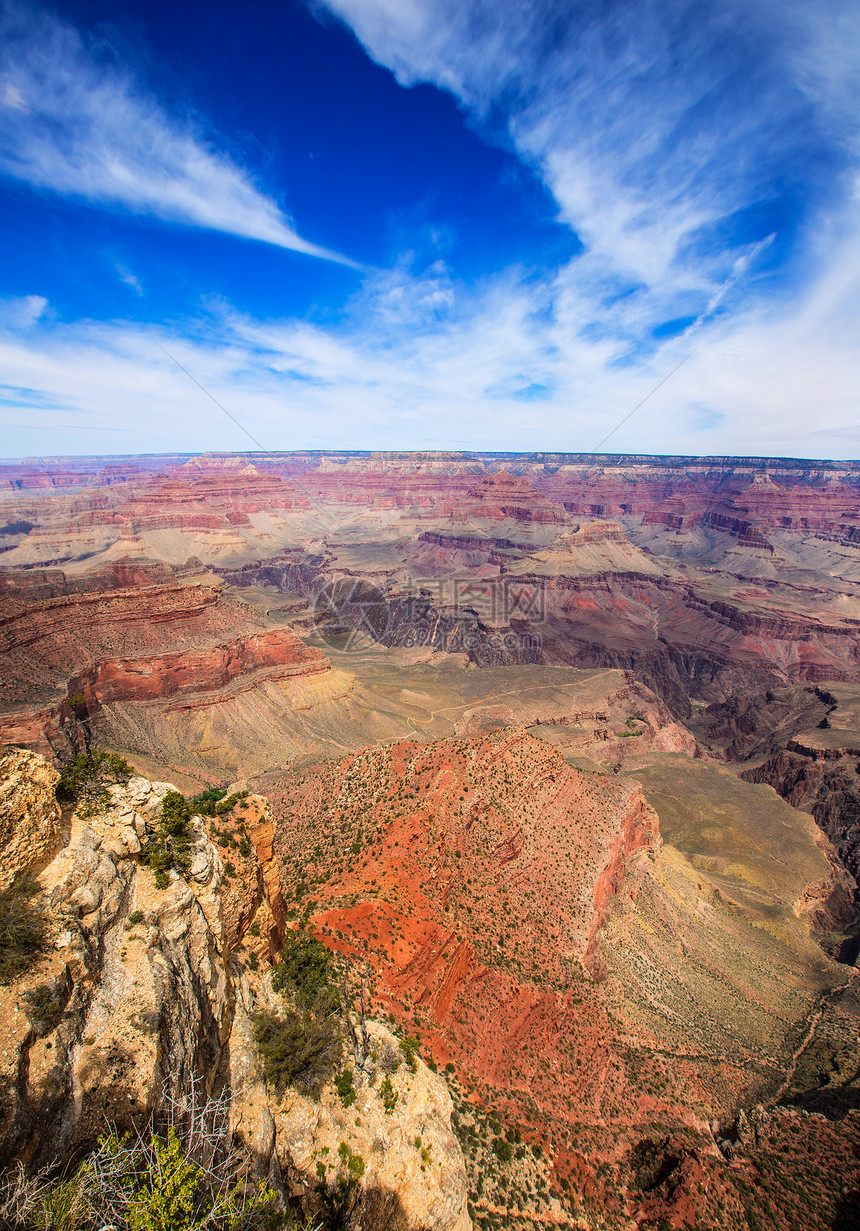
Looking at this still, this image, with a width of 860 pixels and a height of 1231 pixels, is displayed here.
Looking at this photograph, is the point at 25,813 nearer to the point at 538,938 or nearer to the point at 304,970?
the point at 304,970

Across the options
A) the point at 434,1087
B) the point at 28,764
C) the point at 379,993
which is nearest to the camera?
the point at 28,764

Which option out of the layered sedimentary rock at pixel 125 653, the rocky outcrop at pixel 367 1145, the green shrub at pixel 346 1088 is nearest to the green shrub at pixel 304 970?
the green shrub at pixel 346 1088

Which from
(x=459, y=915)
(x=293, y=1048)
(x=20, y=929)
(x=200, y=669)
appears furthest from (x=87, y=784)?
(x=200, y=669)

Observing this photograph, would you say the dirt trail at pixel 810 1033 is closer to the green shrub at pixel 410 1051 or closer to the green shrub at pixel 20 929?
the green shrub at pixel 410 1051

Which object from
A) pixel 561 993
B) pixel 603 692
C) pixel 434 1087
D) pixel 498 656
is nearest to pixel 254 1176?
pixel 434 1087

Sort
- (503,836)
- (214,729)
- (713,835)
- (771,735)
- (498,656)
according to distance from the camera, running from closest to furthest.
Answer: (503,836) < (713,835) < (214,729) < (771,735) < (498,656)

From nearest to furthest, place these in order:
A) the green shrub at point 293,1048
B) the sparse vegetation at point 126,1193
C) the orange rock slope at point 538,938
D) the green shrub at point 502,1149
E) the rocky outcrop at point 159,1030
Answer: the sparse vegetation at point 126,1193 → the rocky outcrop at point 159,1030 → the green shrub at point 293,1048 → the green shrub at point 502,1149 → the orange rock slope at point 538,938

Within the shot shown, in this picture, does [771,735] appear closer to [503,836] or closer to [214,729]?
[503,836]

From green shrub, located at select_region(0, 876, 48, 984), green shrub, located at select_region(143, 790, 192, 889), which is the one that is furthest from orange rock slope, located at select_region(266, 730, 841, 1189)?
green shrub, located at select_region(0, 876, 48, 984)
